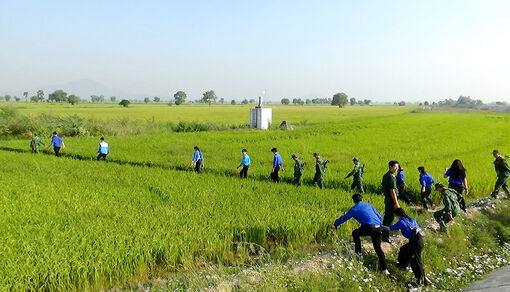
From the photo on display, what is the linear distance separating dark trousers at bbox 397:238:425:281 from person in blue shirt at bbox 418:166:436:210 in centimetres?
452

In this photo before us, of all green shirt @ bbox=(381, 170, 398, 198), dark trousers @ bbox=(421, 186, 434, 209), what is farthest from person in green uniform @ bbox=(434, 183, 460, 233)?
dark trousers @ bbox=(421, 186, 434, 209)

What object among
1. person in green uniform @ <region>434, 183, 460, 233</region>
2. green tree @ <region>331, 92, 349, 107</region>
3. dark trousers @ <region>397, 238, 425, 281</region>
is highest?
green tree @ <region>331, 92, 349, 107</region>

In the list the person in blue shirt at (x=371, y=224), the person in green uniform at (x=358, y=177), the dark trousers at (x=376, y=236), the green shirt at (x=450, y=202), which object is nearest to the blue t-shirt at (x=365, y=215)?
the person in blue shirt at (x=371, y=224)

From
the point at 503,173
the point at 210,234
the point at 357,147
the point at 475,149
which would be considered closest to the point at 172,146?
the point at 357,147

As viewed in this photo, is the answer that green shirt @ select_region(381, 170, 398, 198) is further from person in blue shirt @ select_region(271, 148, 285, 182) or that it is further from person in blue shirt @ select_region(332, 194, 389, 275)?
person in blue shirt @ select_region(271, 148, 285, 182)

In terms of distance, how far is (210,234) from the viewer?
7.30 meters

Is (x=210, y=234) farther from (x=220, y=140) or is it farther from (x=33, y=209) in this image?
(x=220, y=140)

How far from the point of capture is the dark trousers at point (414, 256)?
21.1 ft

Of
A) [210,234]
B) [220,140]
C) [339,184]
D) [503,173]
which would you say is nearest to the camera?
[210,234]

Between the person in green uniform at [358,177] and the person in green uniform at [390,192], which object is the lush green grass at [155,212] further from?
the person in green uniform at [390,192]

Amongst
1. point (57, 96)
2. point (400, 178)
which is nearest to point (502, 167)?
point (400, 178)

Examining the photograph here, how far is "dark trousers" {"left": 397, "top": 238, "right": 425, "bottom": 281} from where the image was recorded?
6426 millimetres

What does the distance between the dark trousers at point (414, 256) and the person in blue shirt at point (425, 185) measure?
4.52 meters

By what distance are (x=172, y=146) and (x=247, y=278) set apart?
19.1 meters
